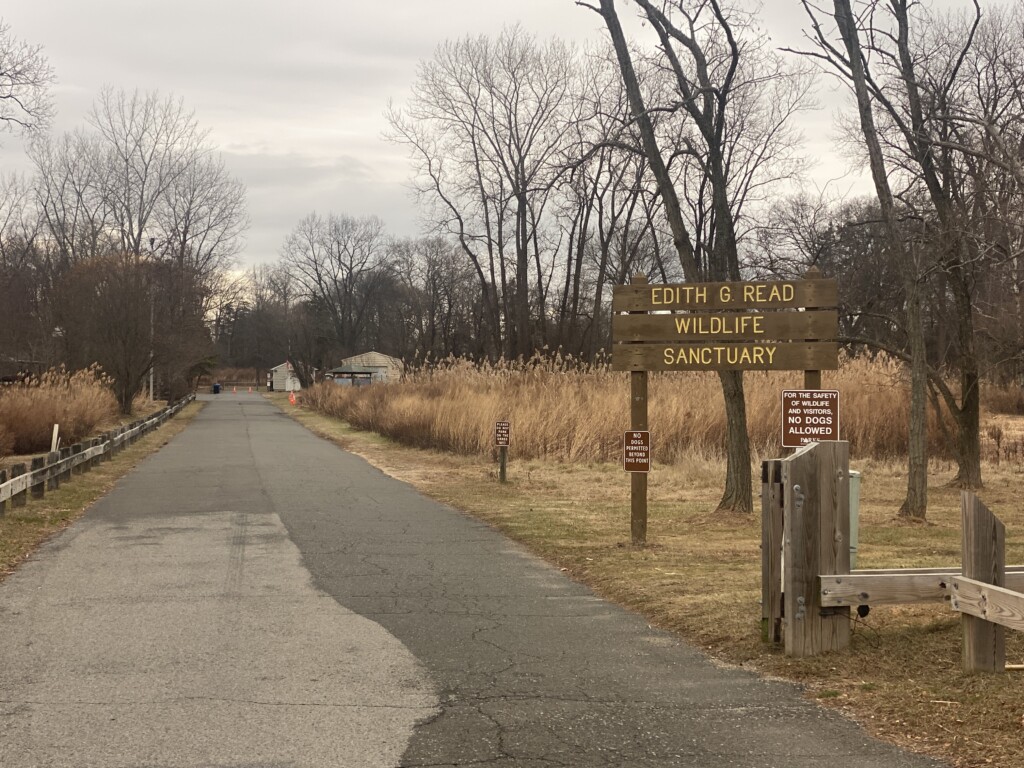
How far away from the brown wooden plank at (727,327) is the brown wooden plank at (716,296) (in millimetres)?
109

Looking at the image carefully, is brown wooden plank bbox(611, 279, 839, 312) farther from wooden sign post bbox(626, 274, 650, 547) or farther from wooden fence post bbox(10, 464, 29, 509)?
wooden fence post bbox(10, 464, 29, 509)

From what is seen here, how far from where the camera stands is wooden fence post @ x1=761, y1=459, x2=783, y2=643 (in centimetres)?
633

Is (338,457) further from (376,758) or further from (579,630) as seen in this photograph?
(376,758)

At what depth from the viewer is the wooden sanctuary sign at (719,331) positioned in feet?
36.5

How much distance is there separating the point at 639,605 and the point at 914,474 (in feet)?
21.4

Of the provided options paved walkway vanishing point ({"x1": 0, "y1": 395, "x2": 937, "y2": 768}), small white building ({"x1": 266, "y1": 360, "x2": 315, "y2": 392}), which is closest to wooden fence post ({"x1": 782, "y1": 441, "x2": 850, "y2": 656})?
paved walkway vanishing point ({"x1": 0, "y1": 395, "x2": 937, "y2": 768})

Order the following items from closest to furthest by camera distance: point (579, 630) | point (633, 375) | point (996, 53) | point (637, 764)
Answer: point (637, 764) < point (579, 630) < point (633, 375) < point (996, 53)

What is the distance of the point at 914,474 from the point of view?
1306 centimetres

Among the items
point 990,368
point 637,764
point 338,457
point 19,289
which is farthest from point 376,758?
point 19,289

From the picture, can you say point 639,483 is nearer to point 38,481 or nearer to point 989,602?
point 989,602

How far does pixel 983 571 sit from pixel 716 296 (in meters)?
5.93

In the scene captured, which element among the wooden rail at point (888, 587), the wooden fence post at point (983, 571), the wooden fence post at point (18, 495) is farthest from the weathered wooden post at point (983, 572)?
the wooden fence post at point (18, 495)

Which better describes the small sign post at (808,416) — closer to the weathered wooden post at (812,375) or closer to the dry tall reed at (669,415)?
the weathered wooden post at (812,375)

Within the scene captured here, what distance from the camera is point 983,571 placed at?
5.55 meters
